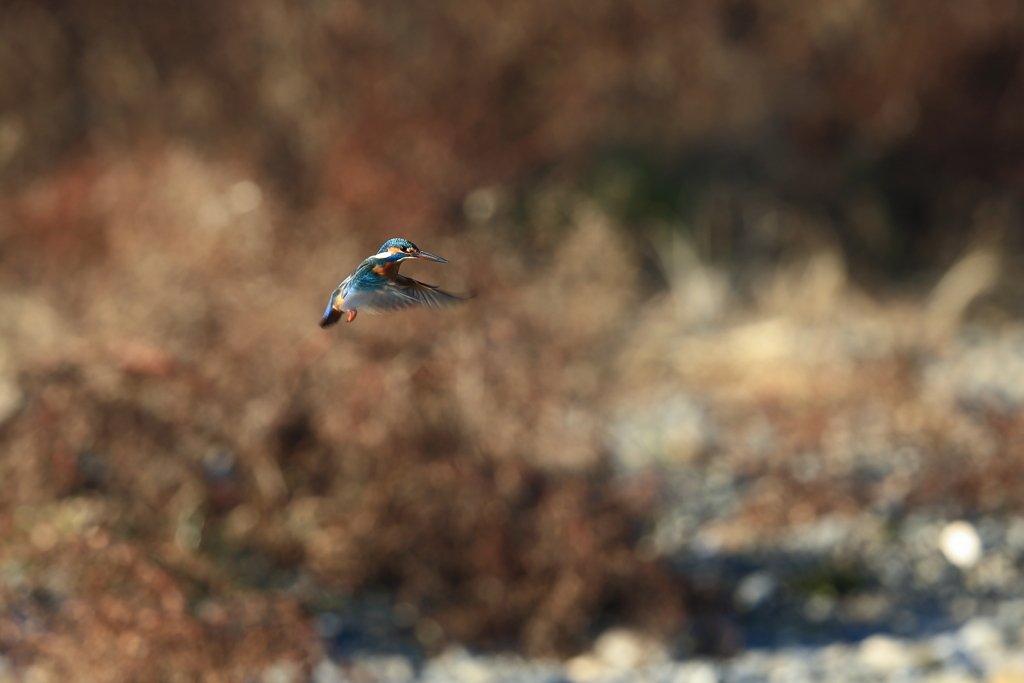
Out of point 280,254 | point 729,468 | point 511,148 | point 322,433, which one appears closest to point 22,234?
point 280,254

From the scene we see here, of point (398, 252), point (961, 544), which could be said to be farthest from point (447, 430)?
point (398, 252)

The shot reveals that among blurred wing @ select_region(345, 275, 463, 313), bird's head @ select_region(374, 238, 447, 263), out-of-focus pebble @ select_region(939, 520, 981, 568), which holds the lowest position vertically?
blurred wing @ select_region(345, 275, 463, 313)

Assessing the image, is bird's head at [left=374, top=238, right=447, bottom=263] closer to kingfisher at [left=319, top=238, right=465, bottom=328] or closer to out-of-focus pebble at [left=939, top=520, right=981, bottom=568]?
kingfisher at [left=319, top=238, right=465, bottom=328]

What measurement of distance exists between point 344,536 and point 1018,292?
621 centimetres

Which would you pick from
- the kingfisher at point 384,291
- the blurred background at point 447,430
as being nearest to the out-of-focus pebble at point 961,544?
the blurred background at point 447,430

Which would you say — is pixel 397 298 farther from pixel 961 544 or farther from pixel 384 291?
pixel 961 544

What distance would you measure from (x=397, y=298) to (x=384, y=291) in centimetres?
1

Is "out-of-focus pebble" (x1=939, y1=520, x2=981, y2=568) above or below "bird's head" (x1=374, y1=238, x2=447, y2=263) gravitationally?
above

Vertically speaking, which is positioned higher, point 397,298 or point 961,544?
point 961,544

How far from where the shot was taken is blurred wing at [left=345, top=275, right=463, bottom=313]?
38.0 inches

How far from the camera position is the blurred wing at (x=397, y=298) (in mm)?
966

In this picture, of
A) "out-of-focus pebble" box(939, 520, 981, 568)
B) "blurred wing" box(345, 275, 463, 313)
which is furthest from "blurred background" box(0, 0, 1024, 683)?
"blurred wing" box(345, 275, 463, 313)

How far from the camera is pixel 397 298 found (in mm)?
1015

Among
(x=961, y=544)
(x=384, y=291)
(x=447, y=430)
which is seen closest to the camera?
(x=384, y=291)
